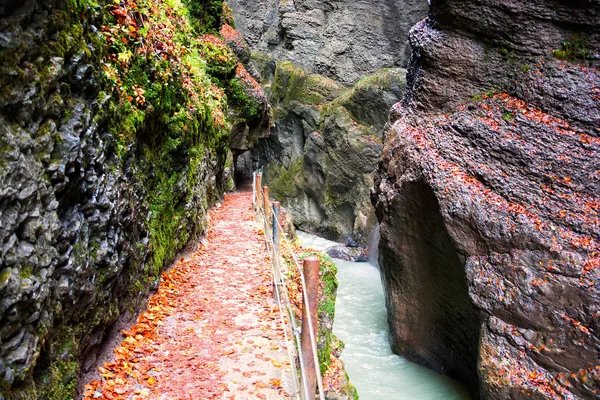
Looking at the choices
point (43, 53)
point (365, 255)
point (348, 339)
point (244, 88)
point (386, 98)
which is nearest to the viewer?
point (43, 53)

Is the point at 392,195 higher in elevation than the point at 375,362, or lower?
higher

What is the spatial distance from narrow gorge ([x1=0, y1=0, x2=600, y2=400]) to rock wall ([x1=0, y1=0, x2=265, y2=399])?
23 millimetres

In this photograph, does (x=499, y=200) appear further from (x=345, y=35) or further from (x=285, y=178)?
(x=345, y=35)

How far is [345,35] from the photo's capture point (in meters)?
31.7

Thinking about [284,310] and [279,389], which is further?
[284,310]

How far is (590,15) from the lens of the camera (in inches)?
355

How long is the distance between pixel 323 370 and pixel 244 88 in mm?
17558

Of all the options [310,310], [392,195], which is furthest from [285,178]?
[310,310]

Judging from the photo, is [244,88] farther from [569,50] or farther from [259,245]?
[569,50]

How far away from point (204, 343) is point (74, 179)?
289 cm

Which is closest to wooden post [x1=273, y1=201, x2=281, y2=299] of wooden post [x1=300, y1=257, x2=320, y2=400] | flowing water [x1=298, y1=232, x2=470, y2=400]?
wooden post [x1=300, y1=257, x2=320, y2=400]

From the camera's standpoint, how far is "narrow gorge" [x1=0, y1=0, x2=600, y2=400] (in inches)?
128

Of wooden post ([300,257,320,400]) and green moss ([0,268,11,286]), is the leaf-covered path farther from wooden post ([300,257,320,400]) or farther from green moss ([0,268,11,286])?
green moss ([0,268,11,286])

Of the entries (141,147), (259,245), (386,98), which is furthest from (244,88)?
(141,147)
